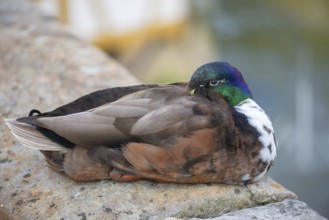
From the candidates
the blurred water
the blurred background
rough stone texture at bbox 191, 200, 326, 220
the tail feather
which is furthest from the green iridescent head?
the blurred background

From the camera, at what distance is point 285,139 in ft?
28.0

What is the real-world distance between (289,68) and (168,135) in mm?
7267

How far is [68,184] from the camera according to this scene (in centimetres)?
291

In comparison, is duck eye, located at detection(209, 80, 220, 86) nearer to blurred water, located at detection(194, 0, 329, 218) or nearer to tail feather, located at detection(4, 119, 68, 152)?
tail feather, located at detection(4, 119, 68, 152)

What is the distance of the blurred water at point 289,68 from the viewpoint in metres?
8.02

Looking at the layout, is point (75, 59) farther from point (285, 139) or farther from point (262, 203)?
point (285, 139)

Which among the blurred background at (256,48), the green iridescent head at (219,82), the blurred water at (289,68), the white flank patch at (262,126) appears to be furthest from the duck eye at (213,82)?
the blurred background at (256,48)

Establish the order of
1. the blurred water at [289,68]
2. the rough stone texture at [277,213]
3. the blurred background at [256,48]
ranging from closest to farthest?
1. the rough stone texture at [277,213]
2. the blurred water at [289,68]
3. the blurred background at [256,48]

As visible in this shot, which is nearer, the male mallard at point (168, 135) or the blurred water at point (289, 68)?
the male mallard at point (168, 135)

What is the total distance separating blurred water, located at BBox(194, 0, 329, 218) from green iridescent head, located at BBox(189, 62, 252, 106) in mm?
4440

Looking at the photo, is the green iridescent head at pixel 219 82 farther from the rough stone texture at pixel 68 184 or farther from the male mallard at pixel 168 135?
the rough stone texture at pixel 68 184

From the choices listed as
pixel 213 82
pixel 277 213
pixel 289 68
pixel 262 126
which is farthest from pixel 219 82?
pixel 289 68

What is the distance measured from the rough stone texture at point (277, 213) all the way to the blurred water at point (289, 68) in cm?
444

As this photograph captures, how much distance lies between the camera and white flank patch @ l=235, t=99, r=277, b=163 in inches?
111
